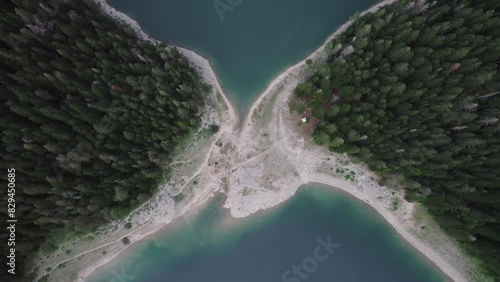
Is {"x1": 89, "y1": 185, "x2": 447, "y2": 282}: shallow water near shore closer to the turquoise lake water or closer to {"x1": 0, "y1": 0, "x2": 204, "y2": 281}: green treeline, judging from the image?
the turquoise lake water

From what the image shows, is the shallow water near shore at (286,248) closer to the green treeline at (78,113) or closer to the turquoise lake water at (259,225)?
the turquoise lake water at (259,225)

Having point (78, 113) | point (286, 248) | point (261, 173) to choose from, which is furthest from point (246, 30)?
point (286, 248)

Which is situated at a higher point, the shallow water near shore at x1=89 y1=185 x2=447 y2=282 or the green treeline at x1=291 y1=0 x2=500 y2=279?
the green treeline at x1=291 y1=0 x2=500 y2=279

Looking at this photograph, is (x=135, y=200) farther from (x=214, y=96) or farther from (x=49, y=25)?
(x=49, y=25)

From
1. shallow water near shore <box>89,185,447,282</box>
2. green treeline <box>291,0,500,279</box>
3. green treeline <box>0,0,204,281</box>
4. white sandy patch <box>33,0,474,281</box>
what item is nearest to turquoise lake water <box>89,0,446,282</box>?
shallow water near shore <box>89,185,447,282</box>

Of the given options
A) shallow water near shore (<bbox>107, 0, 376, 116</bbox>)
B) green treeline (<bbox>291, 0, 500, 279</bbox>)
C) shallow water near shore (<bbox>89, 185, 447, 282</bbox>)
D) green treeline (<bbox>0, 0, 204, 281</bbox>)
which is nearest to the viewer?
green treeline (<bbox>0, 0, 204, 281</bbox>)

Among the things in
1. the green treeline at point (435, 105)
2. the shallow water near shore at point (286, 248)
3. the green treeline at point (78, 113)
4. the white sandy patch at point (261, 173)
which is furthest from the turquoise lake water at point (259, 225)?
the green treeline at point (435, 105)
